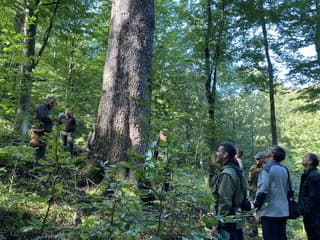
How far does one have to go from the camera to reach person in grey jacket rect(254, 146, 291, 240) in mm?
3957

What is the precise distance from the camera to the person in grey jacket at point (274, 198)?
3.96 m

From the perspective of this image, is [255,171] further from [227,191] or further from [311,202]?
[227,191]

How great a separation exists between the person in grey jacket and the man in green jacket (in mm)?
986

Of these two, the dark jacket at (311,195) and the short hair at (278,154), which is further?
the dark jacket at (311,195)

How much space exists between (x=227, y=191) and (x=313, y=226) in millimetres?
2450

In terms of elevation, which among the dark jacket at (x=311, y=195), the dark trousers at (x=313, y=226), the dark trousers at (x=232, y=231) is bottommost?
the dark trousers at (x=313, y=226)

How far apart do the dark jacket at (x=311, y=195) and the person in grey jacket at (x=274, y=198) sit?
0.65 metres

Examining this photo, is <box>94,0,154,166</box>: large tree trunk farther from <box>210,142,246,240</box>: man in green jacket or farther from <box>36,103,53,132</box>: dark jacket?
<box>210,142,246,240</box>: man in green jacket

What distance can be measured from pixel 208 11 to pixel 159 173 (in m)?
12.2

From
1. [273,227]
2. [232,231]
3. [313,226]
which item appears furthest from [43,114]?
[313,226]

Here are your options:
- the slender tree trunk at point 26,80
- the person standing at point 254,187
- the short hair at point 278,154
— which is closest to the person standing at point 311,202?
the short hair at point 278,154

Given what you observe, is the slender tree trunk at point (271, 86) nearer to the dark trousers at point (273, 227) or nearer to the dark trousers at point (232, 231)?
the dark trousers at point (273, 227)

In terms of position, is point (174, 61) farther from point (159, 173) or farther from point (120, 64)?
point (159, 173)

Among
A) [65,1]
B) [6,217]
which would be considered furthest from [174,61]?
[6,217]
